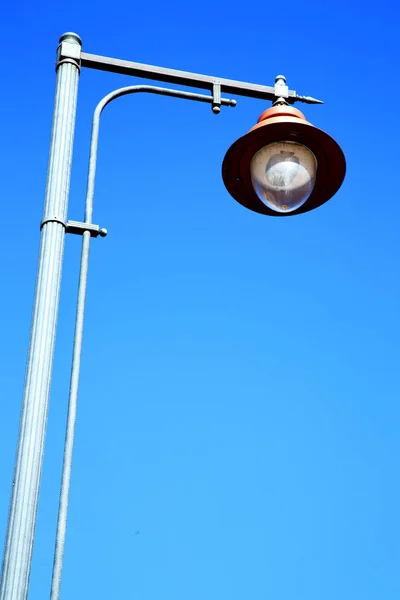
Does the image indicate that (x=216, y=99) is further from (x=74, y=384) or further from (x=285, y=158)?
(x=74, y=384)

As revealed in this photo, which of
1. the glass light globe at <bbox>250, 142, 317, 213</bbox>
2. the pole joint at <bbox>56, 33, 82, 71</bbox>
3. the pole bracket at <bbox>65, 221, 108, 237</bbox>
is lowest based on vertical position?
the pole bracket at <bbox>65, 221, 108, 237</bbox>

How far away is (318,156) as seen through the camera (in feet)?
17.4

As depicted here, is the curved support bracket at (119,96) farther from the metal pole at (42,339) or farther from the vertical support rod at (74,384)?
the metal pole at (42,339)

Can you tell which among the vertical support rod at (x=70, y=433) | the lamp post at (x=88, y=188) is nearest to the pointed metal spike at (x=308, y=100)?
the lamp post at (x=88, y=188)

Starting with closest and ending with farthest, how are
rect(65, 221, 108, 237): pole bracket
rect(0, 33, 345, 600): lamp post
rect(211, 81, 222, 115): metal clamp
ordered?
rect(0, 33, 345, 600): lamp post
rect(65, 221, 108, 237): pole bracket
rect(211, 81, 222, 115): metal clamp

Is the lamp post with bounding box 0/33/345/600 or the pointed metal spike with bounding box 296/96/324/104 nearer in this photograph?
the lamp post with bounding box 0/33/345/600

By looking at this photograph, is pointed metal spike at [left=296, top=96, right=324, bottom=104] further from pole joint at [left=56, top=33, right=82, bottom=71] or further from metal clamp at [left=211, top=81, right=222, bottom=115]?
pole joint at [left=56, top=33, right=82, bottom=71]

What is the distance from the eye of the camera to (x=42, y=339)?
398 cm

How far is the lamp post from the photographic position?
11.9 feet

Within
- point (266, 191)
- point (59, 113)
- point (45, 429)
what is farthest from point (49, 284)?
point (266, 191)

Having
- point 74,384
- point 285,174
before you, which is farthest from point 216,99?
point 74,384

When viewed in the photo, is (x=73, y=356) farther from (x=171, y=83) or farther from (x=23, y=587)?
(x=171, y=83)

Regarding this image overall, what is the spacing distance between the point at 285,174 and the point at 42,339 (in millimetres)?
1928

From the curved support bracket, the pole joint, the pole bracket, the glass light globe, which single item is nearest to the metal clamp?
the curved support bracket
